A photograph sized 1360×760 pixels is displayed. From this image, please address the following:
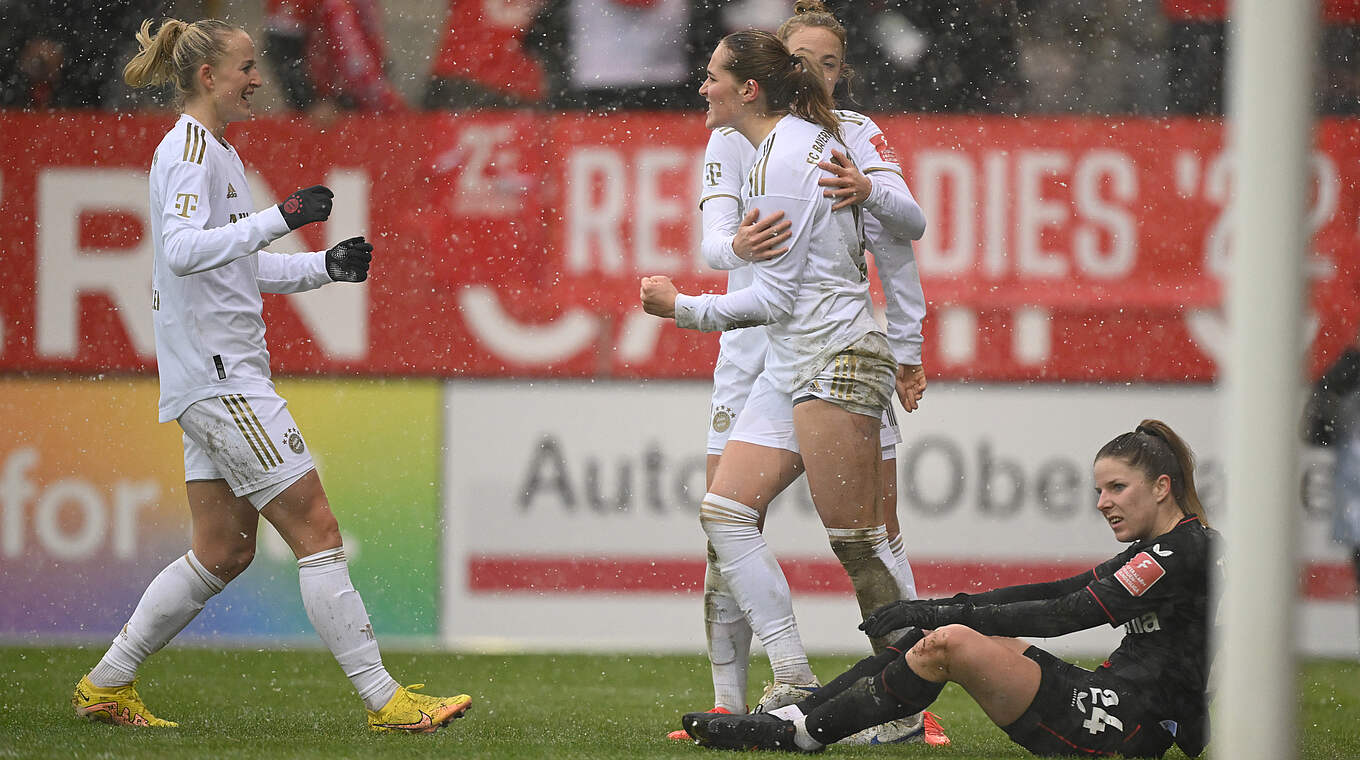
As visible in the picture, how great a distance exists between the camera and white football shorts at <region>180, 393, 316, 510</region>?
4.01 m

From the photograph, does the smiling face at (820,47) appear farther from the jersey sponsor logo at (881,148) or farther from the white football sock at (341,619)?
the white football sock at (341,619)

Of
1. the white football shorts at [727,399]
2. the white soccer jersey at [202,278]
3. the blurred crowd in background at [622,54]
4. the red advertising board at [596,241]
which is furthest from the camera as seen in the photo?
the blurred crowd in background at [622,54]

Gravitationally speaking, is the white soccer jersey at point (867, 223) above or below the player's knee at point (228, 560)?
above

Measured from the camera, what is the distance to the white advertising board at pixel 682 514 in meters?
7.45

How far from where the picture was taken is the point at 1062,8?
8609 mm

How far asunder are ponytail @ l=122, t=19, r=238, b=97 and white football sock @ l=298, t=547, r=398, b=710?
1.29 m

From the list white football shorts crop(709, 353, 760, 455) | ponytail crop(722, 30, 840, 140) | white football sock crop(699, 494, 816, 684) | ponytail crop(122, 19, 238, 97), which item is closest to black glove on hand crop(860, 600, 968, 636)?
white football sock crop(699, 494, 816, 684)

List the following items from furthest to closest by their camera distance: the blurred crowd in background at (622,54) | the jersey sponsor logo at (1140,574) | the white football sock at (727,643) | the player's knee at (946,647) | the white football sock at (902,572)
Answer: the blurred crowd in background at (622,54) < the white football sock at (727,643) < the white football sock at (902,572) < the jersey sponsor logo at (1140,574) < the player's knee at (946,647)

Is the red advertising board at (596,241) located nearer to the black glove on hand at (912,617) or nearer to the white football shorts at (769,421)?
the white football shorts at (769,421)

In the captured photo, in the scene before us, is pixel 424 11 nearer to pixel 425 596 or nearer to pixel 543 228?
pixel 543 228

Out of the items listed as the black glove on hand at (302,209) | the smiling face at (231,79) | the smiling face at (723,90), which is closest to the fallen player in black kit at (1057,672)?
the smiling face at (723,90)

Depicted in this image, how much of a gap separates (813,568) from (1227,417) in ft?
17.5

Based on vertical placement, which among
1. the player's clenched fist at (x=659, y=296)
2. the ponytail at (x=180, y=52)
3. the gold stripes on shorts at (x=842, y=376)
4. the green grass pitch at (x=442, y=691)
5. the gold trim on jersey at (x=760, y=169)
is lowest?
the green grass pitch at (x=442, y=691)

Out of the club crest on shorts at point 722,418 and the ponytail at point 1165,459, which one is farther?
the club crest on shorts at point 722,418
